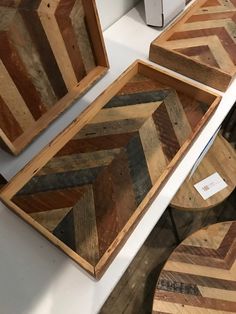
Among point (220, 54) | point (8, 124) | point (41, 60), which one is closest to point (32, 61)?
point (41, 60)

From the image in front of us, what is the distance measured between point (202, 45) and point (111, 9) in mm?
291

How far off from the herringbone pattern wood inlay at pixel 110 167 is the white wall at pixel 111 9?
0.24 m

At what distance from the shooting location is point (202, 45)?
70 centimetres

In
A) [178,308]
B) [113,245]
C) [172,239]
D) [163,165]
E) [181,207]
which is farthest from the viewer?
[172,239]

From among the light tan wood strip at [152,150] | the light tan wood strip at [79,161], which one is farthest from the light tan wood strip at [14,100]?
the light tan wood strip at [152,150]

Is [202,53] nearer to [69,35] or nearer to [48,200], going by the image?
[69,35]

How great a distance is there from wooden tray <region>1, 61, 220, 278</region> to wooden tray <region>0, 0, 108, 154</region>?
71 millimetres

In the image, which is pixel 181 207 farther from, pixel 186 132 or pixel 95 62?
pixel 95 62

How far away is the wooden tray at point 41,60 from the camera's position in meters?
0.49

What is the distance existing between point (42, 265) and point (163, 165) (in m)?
0.30

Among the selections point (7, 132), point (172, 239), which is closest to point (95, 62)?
point (7, 132)

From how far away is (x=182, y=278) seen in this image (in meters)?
0.71

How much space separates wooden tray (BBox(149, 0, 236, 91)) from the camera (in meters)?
0.66

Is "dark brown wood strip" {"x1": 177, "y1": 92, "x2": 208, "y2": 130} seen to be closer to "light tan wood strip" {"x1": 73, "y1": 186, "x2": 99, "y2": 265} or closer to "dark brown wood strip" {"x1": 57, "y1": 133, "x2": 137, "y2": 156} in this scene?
"dark brown wood strip" {"x1": 57, "y1": 133, "x2": 137, "y2": 156}
